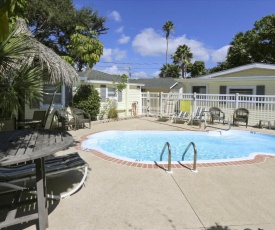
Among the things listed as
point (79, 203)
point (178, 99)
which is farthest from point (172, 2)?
point (79, 203)

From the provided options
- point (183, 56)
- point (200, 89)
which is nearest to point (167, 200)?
point (200, 89)

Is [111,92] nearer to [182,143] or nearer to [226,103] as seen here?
[182,143]

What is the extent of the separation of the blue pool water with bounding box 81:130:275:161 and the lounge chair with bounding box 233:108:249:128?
69.6 inches

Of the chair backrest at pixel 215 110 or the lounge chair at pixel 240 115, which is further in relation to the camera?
the chair backrest at pixel 215 110

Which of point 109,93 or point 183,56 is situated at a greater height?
point 183,56

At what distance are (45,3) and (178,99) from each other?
569 inches

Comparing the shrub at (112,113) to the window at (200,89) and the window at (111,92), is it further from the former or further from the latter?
the window at (200,89)

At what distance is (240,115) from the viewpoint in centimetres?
1400

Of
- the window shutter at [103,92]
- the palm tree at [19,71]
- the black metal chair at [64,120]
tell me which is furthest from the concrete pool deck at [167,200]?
the window shutter at [103,92]

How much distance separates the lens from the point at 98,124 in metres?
14.2

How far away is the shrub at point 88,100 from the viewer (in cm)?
1387

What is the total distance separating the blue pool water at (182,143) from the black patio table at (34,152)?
4288mm

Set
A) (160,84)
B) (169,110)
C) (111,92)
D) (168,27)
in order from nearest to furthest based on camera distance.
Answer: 1. (169,110)
2. (111,92)
3. (160,84)
4. (168,27)

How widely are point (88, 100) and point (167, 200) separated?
35.5 feet
